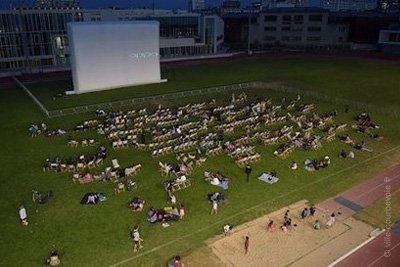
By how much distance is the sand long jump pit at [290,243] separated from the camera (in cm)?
1617

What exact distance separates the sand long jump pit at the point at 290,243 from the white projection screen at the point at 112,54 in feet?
118

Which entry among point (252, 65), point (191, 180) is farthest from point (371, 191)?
Result: point (252, 65)

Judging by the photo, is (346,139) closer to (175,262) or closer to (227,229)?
(227,229)

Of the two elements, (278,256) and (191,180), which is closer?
(278,256)

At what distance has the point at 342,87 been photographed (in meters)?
49.5

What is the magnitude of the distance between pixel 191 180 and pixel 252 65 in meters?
50.0

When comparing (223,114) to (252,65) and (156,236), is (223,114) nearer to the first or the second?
(156,236)

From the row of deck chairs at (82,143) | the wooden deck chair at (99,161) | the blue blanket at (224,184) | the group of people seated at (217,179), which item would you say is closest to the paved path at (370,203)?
the blue blanket at (224,184)

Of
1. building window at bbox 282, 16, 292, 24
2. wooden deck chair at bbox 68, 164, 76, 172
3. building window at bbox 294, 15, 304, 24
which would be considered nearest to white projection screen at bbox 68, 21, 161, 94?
wooden deck chair at bbox 68, 164, 76, 172

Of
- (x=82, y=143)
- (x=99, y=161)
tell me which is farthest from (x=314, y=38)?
(x=99, y=161)

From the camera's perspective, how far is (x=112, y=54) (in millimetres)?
49094

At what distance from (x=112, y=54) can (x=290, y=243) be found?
38977 millimetres

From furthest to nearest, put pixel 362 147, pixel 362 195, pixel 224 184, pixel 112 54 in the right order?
1. pixel 112 54
2. pixel 362 147
3. pixel 224 184
4. pixel 362 195

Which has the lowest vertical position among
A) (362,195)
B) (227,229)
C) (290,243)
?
(290,243)
